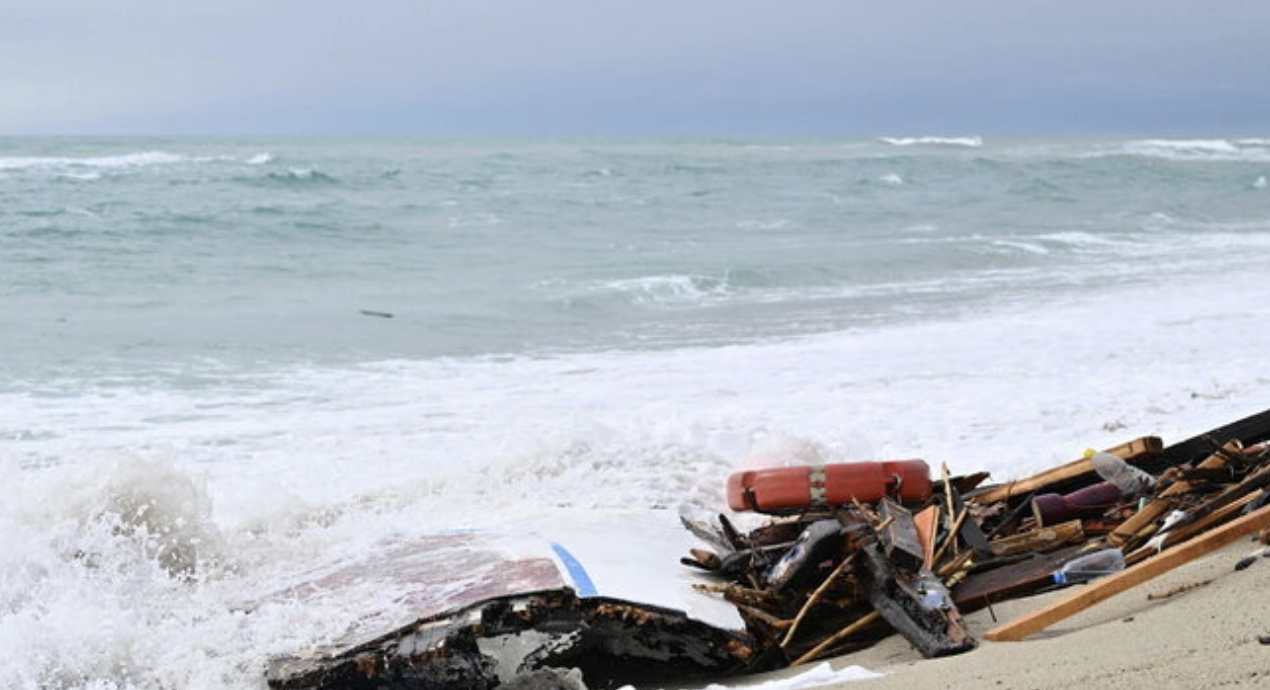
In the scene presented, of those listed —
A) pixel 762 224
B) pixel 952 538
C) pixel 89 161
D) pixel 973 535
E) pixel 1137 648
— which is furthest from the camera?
pixel 89 161

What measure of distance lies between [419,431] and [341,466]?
1281mm

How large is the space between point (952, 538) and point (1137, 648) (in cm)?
173

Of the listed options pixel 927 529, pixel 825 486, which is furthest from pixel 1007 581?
pixel 825 486

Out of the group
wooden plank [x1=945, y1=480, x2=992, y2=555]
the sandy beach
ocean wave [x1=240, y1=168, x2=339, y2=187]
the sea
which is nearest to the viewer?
the sandy beach

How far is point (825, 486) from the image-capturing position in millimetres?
6480

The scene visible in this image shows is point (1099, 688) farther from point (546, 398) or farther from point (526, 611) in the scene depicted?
point (546, 398)

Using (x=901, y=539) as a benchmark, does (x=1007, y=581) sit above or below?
below

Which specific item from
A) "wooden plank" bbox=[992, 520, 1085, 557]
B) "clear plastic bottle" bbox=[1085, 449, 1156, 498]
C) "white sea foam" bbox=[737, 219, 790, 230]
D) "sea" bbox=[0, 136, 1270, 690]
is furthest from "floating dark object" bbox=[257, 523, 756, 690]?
"white sea foam" bbox=[737, 219, 790, 230]

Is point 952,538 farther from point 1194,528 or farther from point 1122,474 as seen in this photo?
point 1122,474

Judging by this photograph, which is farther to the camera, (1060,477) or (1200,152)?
(1200,152)

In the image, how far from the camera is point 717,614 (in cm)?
544

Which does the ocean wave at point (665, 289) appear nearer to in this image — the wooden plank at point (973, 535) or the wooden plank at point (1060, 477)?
the wooden plank at point (1060, 477)

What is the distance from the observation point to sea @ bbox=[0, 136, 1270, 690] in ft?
20.9

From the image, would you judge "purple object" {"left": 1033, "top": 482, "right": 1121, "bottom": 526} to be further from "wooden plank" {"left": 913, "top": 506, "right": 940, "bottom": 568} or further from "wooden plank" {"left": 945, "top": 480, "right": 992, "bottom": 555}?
"wooden plank" {"left": 913, "top": 506, "right": 940, "bottom": 568}
